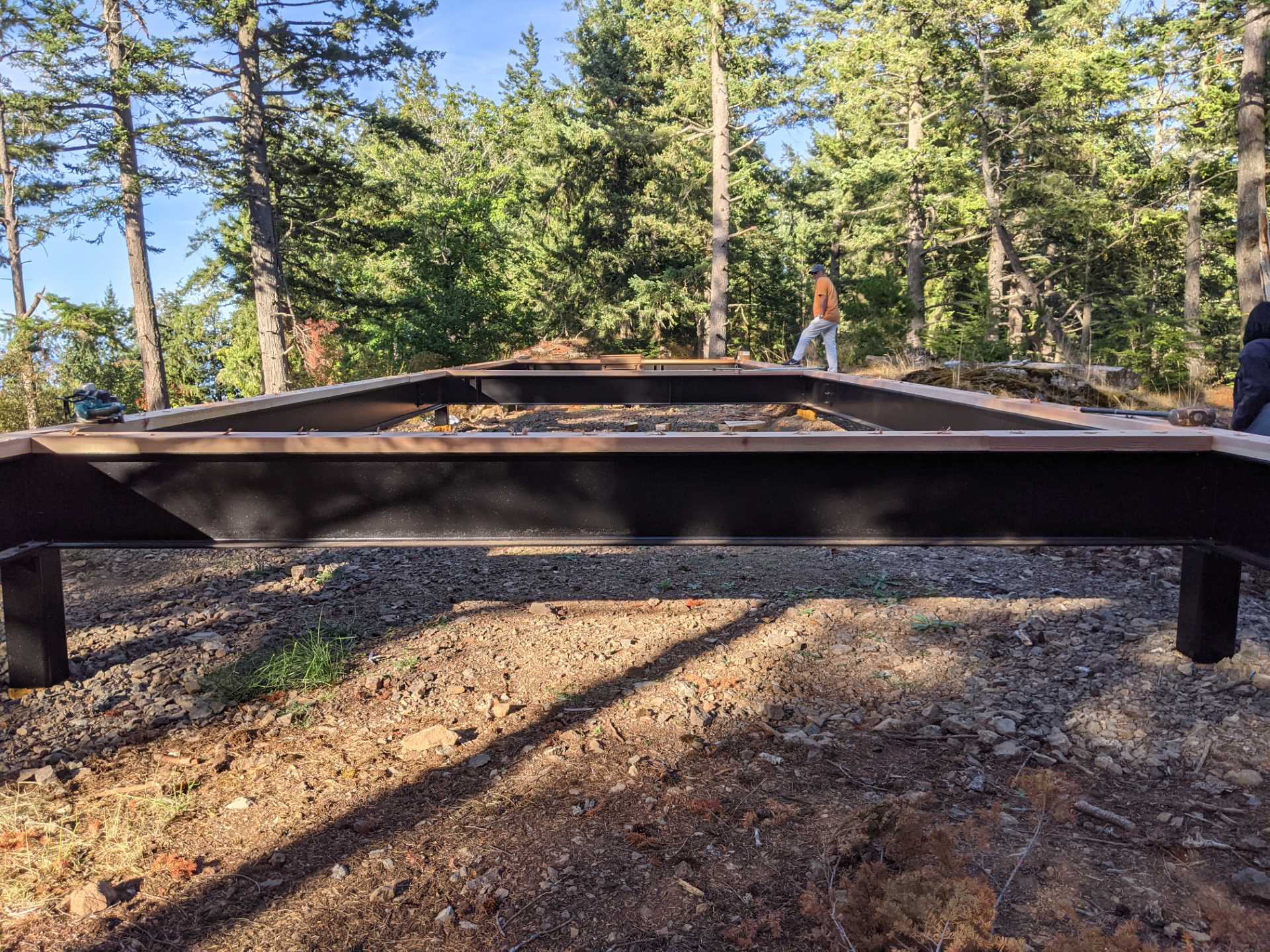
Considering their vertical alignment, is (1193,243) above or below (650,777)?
above

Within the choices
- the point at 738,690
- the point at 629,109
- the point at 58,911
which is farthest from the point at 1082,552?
the point at 629,109

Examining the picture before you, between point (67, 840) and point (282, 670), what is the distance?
1039 millimetres

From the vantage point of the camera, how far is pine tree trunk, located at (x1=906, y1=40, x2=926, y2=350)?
25.7 m

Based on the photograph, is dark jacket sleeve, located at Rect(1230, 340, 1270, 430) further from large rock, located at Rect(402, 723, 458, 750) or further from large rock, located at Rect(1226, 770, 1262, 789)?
large rock, located at Rect(402, 723, 458, 750)

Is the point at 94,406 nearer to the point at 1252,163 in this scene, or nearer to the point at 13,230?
the point at 1252,163

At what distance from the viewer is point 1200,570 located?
2.91 metres

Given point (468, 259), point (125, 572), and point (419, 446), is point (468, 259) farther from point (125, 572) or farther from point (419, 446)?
point (419, 446)

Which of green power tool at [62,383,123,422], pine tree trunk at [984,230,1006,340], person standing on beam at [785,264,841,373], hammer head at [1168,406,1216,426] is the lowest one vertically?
hammer head at [1168,406,1216,426]

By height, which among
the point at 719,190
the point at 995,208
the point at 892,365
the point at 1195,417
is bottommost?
the point at 892,365

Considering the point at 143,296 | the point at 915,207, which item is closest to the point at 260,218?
the point at 143,296

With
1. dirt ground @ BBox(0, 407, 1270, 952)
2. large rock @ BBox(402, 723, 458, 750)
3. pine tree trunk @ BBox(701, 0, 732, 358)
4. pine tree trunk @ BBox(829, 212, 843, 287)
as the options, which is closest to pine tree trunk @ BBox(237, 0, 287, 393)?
pine tree trunk @ BBox(701, 0, 732, 358)

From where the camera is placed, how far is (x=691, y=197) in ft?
96.4

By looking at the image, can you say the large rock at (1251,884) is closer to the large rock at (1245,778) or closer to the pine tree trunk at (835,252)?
the large rock at (1245,778)

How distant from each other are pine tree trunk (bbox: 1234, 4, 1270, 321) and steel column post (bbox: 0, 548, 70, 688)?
61.0 feet
